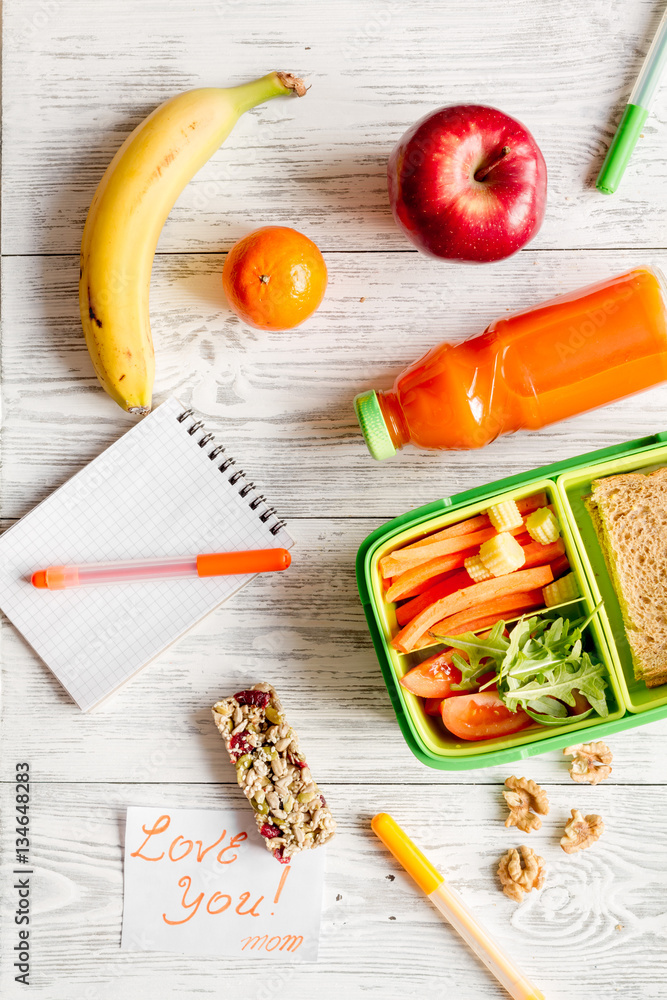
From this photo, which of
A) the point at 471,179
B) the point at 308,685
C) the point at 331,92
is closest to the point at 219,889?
the point at 308,685

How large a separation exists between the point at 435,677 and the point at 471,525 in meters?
0.17

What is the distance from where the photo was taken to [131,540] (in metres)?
0.86

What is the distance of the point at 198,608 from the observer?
85 cm

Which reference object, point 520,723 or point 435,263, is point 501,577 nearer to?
point 520,723

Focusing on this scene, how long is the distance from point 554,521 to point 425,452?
0.59ft

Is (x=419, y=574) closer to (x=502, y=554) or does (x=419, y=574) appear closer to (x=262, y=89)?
(x=502, y=554)

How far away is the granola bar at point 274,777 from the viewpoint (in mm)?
824

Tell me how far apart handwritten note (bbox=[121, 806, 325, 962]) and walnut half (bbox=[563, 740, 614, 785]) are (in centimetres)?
32

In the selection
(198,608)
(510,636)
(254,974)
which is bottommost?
(254,974)

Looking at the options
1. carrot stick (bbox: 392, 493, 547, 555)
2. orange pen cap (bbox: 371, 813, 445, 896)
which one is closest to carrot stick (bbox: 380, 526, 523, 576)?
carrot stick (bbox: 392, 493, 547, 555)

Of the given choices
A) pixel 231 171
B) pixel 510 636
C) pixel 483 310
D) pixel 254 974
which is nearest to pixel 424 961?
pixel 254 974

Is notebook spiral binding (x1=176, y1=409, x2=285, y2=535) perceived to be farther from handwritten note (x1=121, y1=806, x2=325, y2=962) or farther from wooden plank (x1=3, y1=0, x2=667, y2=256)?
handwritten note (x1=121, y1=806, x2=325, y2=962)

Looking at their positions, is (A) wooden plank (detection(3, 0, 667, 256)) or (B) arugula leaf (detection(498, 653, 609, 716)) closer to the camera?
(B) arugula leaf (detection(498, 653, 609, 716))

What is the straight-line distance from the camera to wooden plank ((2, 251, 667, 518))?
0.85m
